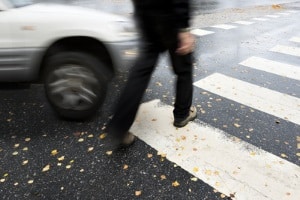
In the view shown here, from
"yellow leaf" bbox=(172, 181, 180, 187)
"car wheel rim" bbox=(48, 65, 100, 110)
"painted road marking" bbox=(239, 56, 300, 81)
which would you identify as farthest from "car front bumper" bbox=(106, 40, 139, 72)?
"painted road marking" bbox=(239, 56, 300, 81)

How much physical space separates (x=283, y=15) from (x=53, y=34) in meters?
10.0

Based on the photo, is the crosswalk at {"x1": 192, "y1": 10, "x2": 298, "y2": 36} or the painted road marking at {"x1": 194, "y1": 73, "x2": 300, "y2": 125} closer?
the painted road marking at {"x1": 194, "y1": 73, "x2": 300, "y2": 125}

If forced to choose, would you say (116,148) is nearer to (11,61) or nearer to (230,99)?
(11,61)

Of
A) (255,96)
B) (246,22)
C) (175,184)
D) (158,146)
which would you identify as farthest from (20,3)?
(246,22)

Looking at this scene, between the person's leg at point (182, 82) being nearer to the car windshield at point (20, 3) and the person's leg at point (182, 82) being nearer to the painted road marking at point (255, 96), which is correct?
the painted road marking at point (255, 96)

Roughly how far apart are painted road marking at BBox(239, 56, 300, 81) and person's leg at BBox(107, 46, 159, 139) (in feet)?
11.1

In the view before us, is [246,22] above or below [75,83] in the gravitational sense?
below

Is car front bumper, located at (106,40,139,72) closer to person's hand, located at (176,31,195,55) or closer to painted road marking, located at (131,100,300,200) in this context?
painted road marking, located at (131,100,300,200)

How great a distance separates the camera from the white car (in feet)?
10.9

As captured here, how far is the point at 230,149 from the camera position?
3.20m

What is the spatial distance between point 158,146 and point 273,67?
3.51m

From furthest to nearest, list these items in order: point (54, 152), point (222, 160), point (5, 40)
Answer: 1. point (5, 40)
2. point (54, 152)
3. point (222, 160)

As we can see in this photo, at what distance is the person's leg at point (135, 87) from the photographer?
287 centimetres

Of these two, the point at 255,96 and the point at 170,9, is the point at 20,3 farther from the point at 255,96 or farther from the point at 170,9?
the point at 255,96
